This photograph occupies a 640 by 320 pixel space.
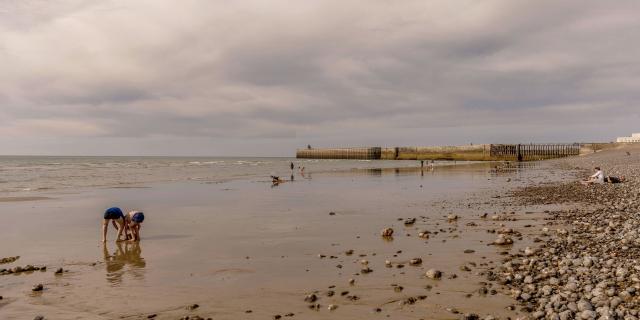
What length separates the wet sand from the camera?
24.6ft

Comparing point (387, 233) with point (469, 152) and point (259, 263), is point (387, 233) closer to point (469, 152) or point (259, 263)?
point (259, 263)

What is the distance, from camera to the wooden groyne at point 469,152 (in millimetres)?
96062

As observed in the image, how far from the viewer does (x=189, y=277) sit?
31.7ft

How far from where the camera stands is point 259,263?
10.7 m

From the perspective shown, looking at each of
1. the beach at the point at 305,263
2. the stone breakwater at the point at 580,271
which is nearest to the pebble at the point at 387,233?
the beach at the point at 305,263

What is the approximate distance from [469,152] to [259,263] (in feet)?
344

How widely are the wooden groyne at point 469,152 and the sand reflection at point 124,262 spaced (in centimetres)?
9603

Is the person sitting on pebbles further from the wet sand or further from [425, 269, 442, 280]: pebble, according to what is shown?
[425, 269, 442, 280]: pebble

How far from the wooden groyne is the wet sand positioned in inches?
3352

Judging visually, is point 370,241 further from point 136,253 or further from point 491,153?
point 491,153

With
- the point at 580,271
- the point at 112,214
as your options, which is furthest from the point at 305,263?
the point at 112,214

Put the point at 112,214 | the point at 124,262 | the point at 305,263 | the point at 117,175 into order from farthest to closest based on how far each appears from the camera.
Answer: the point at 117,175
the point at 112,214
the point at 124,262
the point at 305,263

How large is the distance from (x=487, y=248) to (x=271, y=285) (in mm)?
5835

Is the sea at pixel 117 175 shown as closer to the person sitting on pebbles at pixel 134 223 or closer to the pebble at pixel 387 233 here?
the person sitting on pebbles at pixel 134 223
